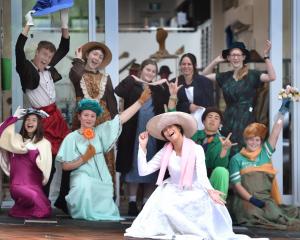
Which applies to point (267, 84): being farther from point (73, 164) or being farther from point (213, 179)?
point (73, 164)

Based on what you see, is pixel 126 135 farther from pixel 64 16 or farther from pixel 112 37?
pixel 64 16

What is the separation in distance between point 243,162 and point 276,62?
1.37m

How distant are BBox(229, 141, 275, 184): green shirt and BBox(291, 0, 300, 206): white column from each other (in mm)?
968

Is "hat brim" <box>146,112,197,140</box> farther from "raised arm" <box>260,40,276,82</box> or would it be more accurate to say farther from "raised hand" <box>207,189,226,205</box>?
"raised arm" <box>260,40,276,82</box>

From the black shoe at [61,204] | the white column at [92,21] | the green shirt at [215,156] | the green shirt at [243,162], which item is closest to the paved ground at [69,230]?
the black shoe at [61,204]

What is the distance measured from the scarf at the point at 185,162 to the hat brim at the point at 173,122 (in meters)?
0.12

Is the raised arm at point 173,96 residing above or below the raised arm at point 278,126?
above

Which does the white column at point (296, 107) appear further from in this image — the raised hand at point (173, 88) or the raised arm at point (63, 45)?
the raised arm at point (63, 45)

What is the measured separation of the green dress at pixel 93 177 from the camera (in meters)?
7.68

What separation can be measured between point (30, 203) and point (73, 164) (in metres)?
0.52

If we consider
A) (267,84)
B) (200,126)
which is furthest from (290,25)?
(200,126)

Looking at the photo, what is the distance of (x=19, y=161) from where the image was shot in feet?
25.5

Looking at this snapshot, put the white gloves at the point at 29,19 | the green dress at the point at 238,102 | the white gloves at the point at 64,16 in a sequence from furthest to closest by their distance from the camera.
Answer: the green dress at the point at 238,102, the white gloves at the point at 64,16, the white gloves at the point at 29,19

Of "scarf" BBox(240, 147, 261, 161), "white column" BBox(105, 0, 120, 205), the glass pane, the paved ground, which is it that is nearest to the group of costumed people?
"scarf" BBox(240, 147, 261, 161)
